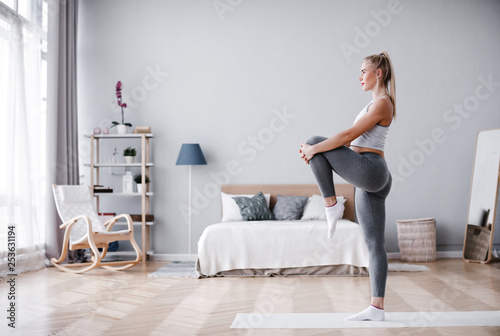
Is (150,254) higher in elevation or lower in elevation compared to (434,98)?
lower

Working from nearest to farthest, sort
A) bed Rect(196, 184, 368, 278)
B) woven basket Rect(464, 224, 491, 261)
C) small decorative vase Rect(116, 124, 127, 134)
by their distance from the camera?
bed Rect(196, 184, 368, 278), woven basket Rect(464, 224, 491, 261), small decorative vase Rect(116, 124, 127, 134)

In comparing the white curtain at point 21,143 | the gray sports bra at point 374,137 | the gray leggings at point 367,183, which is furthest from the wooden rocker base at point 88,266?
the gray sports bra at point 374,137

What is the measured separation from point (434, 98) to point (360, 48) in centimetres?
109

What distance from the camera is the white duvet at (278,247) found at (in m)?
4.38

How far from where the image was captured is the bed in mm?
4375

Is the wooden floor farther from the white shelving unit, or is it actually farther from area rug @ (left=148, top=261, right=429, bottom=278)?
the white shelving unit

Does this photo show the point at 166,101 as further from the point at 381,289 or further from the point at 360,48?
the point at 381,289

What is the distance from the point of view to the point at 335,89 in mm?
5734

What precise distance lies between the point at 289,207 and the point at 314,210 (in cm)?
28

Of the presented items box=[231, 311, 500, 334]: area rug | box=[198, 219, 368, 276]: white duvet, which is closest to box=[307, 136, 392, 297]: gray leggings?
box=[231, 311, 500, 334]: area rug

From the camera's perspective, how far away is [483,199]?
5.23m

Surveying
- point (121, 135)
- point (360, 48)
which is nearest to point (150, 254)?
point (121, 135)

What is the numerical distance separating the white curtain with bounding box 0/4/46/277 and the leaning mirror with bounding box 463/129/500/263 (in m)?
4.71

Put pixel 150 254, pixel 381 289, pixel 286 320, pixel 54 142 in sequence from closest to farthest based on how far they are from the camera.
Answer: pixel 381 289, pixel 286 320, pixel 54 142, pixel 150 254
